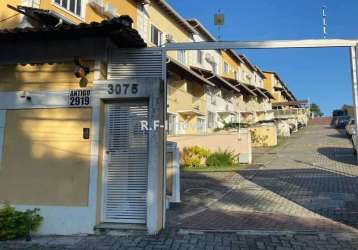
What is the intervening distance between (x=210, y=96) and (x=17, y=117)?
27.3 meters

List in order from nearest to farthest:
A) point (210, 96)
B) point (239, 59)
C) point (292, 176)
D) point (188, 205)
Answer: point (188, 205)
point (292, 176)
point (210, 96)
point (239, 59)

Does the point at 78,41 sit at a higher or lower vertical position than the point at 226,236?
higher

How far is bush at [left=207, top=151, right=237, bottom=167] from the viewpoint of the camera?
20.4 meters

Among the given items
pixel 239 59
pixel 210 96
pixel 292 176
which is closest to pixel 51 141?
pixel 292 176

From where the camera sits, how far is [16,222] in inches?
263

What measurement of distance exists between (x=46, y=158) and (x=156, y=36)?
19.1m

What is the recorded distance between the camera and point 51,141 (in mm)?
7258

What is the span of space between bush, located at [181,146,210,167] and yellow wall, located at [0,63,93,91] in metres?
13.7

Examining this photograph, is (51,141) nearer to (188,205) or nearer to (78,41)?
(78,41)

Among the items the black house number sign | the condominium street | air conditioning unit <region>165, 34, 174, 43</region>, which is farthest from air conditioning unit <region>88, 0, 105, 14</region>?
the black house number sign

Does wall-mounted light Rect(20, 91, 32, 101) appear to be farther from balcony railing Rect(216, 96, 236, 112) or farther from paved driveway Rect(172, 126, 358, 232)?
balcony railing Rect(216, 96, 236, 112)

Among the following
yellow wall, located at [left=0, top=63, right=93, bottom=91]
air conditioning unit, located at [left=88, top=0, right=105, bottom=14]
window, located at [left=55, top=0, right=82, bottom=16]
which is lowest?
yellow wall, located at [left=0, top=63, right=93, bottom=91]

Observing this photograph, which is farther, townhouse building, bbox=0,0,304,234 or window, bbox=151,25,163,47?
window, bbox=151,25,163,47

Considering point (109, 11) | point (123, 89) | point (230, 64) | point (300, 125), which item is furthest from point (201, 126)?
point (300, 125)
